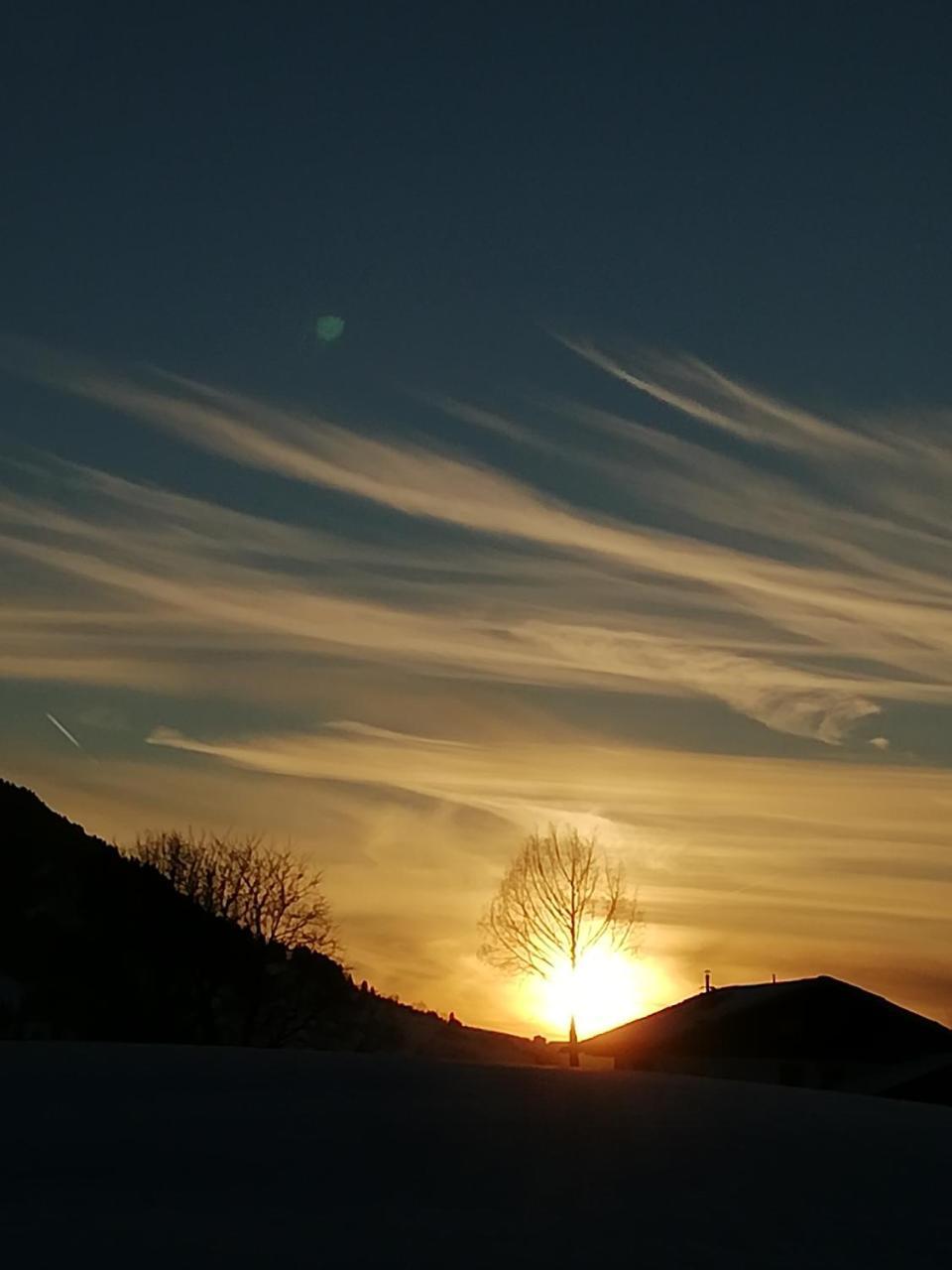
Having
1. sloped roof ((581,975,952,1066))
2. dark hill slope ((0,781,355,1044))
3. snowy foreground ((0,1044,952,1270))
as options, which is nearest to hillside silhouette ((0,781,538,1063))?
dark hill slope ((0,781,355,1044))

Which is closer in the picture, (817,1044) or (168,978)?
(817,1044)

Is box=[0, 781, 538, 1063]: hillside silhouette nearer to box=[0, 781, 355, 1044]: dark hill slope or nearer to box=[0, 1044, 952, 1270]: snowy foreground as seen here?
box=[0, 781, 355, 1044]: dark hill slope

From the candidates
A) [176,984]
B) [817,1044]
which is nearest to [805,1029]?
[817,1044]

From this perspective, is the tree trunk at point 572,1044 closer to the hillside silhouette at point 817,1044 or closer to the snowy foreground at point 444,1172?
the hillside silhouette at point 817,1044

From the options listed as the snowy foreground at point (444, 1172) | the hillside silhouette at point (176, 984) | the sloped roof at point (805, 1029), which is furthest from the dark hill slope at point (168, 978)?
the snowy foreground at point (444, 1172)

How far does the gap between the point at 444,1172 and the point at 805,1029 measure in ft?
103

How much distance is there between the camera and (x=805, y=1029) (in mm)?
41969

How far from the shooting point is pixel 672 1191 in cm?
1215

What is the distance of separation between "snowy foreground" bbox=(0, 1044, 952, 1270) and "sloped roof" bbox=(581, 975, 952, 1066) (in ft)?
78.0

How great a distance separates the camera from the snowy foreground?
10.1 meters

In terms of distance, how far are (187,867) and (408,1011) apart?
70.5 m

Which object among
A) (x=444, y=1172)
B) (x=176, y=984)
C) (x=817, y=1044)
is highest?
(x=176, y=984)

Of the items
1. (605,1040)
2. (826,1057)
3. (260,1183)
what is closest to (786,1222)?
(260,1183)

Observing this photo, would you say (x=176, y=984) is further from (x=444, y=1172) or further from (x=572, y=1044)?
(x=444, y=1172)
